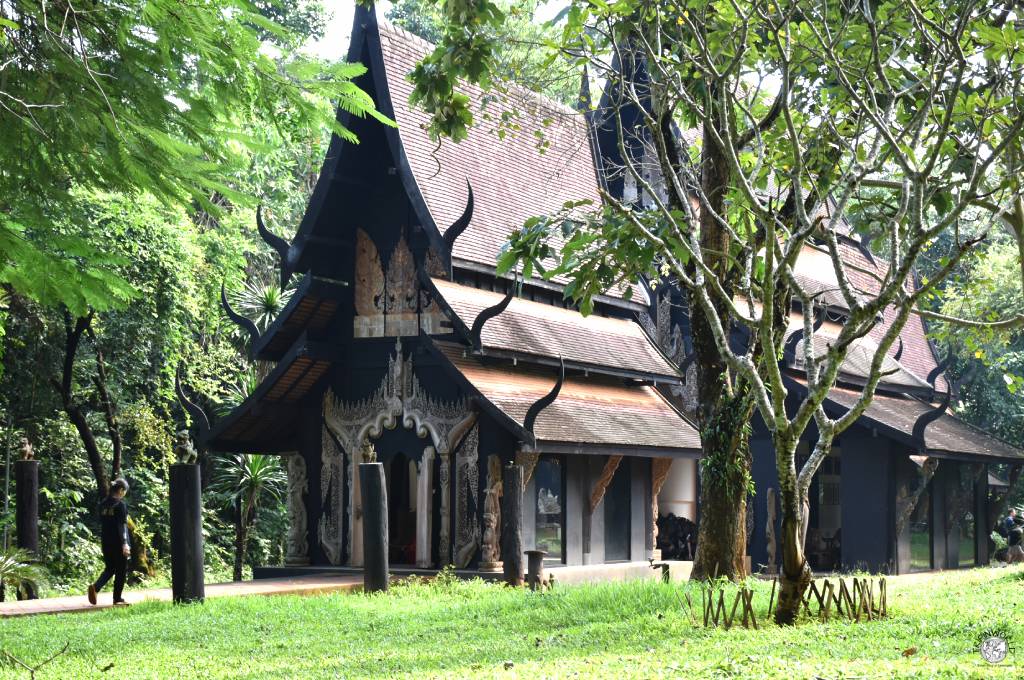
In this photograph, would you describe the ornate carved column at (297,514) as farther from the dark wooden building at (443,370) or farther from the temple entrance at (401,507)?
the temple entrance at (401,507)

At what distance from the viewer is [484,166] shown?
20516 millimetres

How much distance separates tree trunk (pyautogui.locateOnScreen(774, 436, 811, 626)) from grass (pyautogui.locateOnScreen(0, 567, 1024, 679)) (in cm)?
24

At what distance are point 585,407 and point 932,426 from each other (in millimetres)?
9312

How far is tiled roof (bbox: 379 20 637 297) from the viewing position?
18328 mm

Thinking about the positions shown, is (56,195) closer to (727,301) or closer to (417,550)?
(727,301)

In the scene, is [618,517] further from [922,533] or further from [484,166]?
[922,533]

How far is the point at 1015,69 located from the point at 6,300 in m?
15.2

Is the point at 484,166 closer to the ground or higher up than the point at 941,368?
higher up

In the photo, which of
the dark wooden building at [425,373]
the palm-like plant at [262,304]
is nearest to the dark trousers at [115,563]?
the dark wooden building at [425,373]

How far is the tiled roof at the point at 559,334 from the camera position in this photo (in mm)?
17625

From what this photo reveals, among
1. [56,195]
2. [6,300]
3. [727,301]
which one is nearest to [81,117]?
[56,195]

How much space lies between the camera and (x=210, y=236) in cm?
2548

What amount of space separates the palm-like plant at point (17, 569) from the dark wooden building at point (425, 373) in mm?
3302

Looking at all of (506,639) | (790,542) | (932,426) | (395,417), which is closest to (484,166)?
(395,417)
